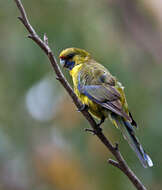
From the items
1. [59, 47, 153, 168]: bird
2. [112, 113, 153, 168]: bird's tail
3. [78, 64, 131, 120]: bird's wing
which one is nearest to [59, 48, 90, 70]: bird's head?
[59, 47, 153, 168]: bird

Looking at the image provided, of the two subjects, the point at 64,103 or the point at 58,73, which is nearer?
the point at 58,73

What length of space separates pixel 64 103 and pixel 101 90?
226 cm

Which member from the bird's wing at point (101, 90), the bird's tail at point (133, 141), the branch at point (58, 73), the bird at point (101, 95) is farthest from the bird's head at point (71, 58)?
the branch at point (58, 73)

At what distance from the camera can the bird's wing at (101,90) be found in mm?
3225

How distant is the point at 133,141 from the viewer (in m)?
3.03

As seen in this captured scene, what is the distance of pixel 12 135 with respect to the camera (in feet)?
17.1

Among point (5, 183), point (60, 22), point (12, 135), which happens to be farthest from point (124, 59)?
point (5, 183)

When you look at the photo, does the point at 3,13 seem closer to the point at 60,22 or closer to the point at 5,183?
the point at 60,22

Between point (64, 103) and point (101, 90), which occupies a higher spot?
point (101, 90)

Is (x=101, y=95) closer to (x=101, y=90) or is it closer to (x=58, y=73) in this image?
(x=101, y=90)

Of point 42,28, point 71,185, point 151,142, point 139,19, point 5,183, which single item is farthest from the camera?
point 139,19

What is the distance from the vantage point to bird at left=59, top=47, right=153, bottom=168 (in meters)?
3.09

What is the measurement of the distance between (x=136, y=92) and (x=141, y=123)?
373 millimetres

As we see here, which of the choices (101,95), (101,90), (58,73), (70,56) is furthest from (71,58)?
(58,73)
